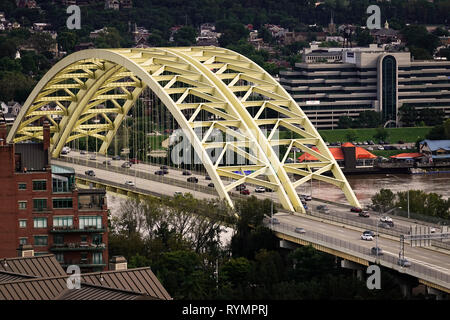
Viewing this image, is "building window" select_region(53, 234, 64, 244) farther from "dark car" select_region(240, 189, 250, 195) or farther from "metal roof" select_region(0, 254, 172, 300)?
"dark car" select_region(240, 189, 250, 195)

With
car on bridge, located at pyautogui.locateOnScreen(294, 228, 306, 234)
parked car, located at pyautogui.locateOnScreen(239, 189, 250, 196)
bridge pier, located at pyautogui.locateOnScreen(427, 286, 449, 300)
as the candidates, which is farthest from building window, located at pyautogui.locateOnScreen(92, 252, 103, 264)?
parked car, located at pyautogui.locateOnScreen(239, 189, 250, 196)

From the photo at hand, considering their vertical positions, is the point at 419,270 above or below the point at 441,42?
below

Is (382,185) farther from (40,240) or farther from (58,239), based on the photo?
(40,240)

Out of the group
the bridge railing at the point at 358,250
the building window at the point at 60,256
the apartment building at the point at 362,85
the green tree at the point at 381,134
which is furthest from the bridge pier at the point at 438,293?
the apartment building at the point at 362,85

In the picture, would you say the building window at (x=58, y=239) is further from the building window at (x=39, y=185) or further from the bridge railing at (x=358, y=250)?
the bridge railing at (x=358, y=250)

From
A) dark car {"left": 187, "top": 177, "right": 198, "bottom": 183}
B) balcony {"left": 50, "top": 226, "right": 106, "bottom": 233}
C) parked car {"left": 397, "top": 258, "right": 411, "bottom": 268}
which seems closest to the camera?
parked car {"left": 397, "top": 258, "right": 411, "bottom": 268}

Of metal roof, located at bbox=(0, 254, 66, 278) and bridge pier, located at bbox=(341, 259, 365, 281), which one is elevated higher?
metal roof, located at bbox=(0, 254, 66, 278)
